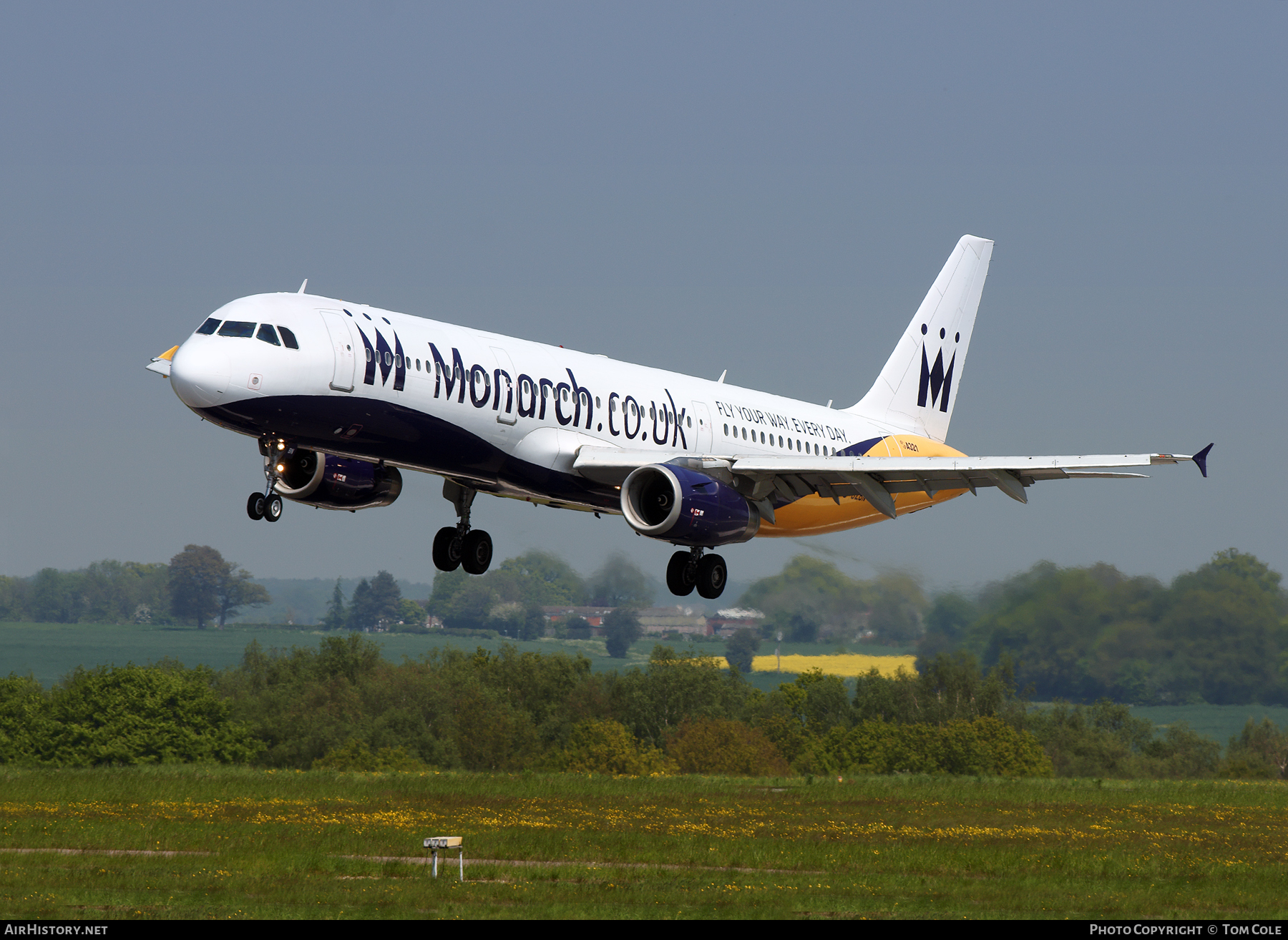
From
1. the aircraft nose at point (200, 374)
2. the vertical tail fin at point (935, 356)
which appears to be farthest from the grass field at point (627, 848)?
the vertical tail fin at point (935, 356)

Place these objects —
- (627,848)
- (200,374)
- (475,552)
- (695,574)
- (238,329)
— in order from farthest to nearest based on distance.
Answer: (627,848)
(475,552)
(695,574)
(238,329)
(200,374)

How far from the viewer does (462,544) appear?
3834cm

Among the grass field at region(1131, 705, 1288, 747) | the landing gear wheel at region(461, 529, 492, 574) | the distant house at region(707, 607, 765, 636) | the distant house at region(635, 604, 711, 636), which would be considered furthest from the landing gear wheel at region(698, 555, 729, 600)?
the distant house at region(635, 604, 711, 636)

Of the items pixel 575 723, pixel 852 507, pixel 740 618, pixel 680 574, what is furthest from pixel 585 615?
pixel 680 574

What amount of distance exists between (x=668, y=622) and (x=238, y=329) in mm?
98221

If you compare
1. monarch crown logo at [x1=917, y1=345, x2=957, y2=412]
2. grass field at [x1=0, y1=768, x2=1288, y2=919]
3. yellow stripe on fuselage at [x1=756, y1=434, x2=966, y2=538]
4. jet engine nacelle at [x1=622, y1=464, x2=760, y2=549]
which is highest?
monarch crown logo at [x1=917, y1=345, x2=957, y2=412]

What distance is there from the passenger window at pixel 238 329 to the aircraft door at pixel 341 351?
1.56 m

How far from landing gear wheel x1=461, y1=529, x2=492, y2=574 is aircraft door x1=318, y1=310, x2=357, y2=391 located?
30.6 ft

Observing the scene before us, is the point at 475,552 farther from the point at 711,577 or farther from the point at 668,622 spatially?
the point at 668,622

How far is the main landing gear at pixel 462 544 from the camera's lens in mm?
38156

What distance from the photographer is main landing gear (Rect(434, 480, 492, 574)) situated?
38.2 m

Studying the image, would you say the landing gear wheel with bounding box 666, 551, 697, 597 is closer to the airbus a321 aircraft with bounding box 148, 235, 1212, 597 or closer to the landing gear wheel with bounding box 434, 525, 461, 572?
the airbus a321 aircraft with bounding box 148, 235, 1212, 597

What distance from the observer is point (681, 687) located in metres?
116

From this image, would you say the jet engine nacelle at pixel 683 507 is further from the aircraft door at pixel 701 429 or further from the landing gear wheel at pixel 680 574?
the aircraft door at pixel 701 429
